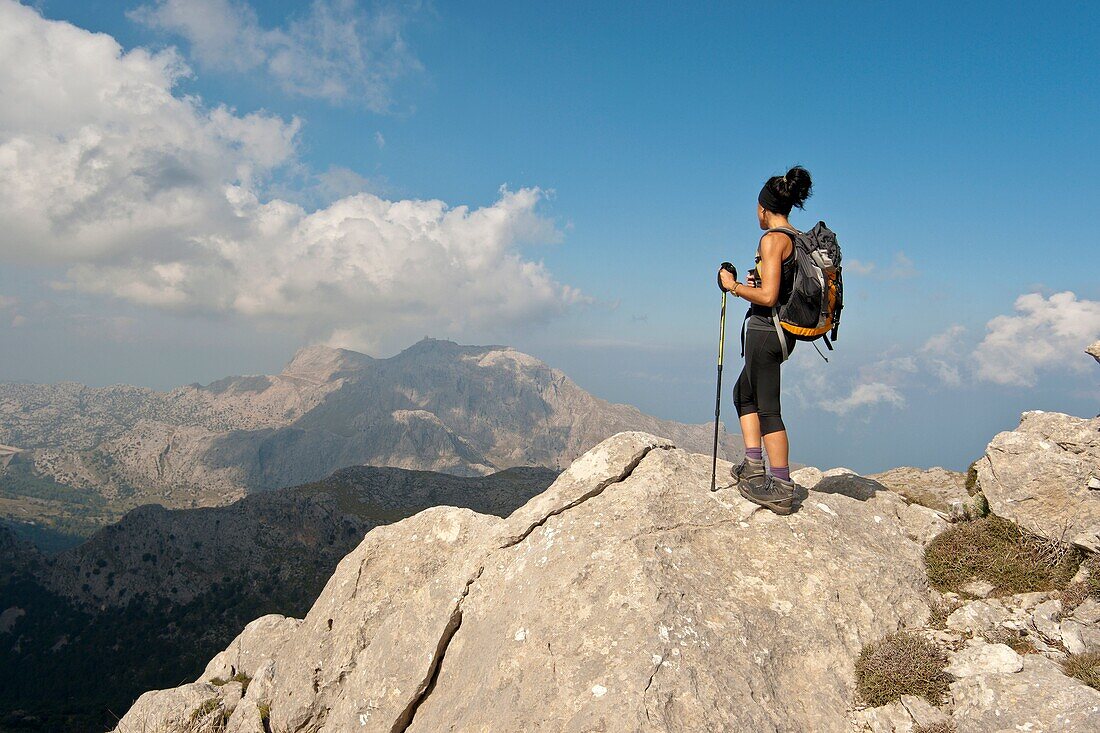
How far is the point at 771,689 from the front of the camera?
25.0 ft

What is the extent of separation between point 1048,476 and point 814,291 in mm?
6335

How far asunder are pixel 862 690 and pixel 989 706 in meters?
1.45

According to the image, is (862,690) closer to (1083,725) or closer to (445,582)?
(1083,725)

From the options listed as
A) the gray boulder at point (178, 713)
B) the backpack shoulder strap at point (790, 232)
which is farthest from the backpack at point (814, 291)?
the gray boulder at point (178, 713)

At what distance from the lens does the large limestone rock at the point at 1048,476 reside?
9.91 m

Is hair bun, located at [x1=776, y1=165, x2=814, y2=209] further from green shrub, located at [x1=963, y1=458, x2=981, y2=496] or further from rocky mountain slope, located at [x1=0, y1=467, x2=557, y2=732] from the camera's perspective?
rocky mountain slope, located at [x1=0, y1=467, x2=557, y2=732]

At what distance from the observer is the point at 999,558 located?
9984mm

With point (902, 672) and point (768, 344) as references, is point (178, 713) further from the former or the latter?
point (768, 344)

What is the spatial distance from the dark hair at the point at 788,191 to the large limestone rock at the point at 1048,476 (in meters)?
7.03

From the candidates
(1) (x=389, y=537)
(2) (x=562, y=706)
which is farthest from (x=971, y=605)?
(1) (x=389, y=537)

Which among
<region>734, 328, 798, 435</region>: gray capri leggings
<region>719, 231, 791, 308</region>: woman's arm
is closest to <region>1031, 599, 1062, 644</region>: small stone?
<region>734, 328, 798, 435</region>: gray capri leggings

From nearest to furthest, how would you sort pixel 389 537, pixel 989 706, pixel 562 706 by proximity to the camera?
pixel 989 706 → pixel 562 706 → pixel 389 537

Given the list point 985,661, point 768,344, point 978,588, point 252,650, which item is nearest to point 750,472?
point 768,344

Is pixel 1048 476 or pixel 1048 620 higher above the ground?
pixel 1048 476
